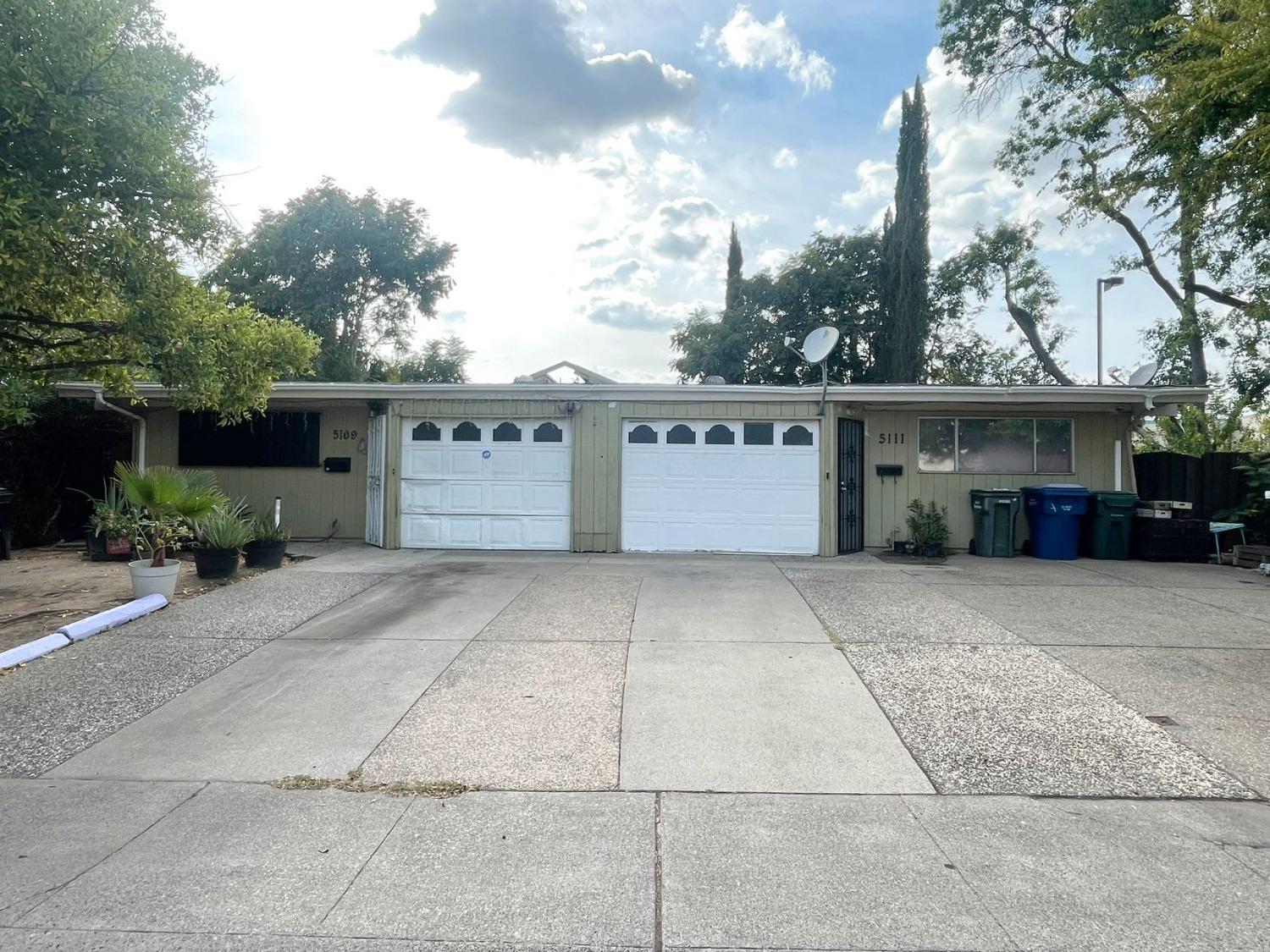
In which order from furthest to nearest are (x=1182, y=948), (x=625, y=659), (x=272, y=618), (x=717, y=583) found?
(x=717, y=583) < (x=272, y=618) < (x=625, y=659) < (x=1182, y=948)

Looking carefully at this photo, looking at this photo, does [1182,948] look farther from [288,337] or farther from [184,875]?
[288,337]

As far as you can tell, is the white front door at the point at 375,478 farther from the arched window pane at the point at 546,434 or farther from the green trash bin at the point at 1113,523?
the green trash bin at the point at 1113,523

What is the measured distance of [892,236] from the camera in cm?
2239

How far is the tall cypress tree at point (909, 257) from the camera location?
70.3ft

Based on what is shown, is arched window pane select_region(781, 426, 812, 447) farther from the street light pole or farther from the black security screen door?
the street light pole

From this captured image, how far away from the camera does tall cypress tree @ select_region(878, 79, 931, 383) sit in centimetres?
2144

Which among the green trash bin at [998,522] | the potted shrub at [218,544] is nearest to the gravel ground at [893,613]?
the green trash bin at [998,522]

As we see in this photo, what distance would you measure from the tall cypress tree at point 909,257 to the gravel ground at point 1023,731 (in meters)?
17.1

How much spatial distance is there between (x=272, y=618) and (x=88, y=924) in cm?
429

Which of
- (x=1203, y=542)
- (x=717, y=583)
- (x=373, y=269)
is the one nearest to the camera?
(x=717, y=583)

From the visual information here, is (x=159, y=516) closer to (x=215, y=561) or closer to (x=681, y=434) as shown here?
(x=215, y=561)

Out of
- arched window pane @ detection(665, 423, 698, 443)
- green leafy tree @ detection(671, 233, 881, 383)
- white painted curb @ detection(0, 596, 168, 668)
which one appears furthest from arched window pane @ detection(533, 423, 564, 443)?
green leafy tree @ detection(671, 233, 881, 383)

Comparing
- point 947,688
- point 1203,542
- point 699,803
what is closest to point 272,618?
point 699,803

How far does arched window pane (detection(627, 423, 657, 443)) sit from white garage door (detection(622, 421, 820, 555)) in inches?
0.5
